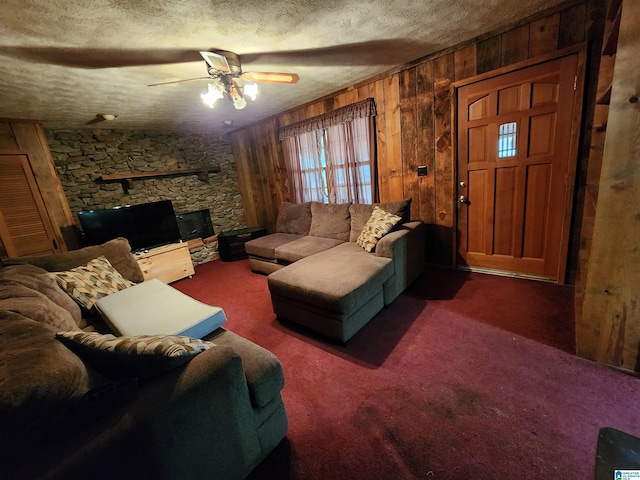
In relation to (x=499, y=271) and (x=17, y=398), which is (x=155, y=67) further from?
(x=499, y=271)

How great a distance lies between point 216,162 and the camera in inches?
208

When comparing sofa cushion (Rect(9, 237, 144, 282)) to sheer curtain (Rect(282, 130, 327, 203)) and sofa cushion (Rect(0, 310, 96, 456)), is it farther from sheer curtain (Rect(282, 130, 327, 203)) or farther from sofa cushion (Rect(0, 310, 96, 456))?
sheer curtain (Rect(282, 130, 327, 203))

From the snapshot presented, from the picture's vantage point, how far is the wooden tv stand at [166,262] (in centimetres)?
378

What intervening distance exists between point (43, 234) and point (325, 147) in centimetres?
403

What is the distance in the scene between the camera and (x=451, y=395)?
155 cm

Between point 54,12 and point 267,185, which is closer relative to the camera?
point 54,12

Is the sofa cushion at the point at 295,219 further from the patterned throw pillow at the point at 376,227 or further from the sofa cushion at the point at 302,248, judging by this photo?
the patterned throw pillow at the point at 376,227

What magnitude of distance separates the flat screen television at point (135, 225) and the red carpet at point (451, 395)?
8.47 feet

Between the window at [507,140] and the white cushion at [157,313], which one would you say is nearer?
the white cushion at [157,313]

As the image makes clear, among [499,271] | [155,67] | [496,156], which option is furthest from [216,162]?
[499,271]

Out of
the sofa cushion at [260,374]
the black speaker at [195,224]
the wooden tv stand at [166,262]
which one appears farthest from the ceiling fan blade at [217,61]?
the black speaker at [195,224]

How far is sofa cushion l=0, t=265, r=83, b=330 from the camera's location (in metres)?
1.31

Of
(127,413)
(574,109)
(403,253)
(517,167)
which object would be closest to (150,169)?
(403,253)

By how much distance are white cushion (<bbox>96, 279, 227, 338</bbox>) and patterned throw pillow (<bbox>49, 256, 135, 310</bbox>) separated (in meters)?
0.08
